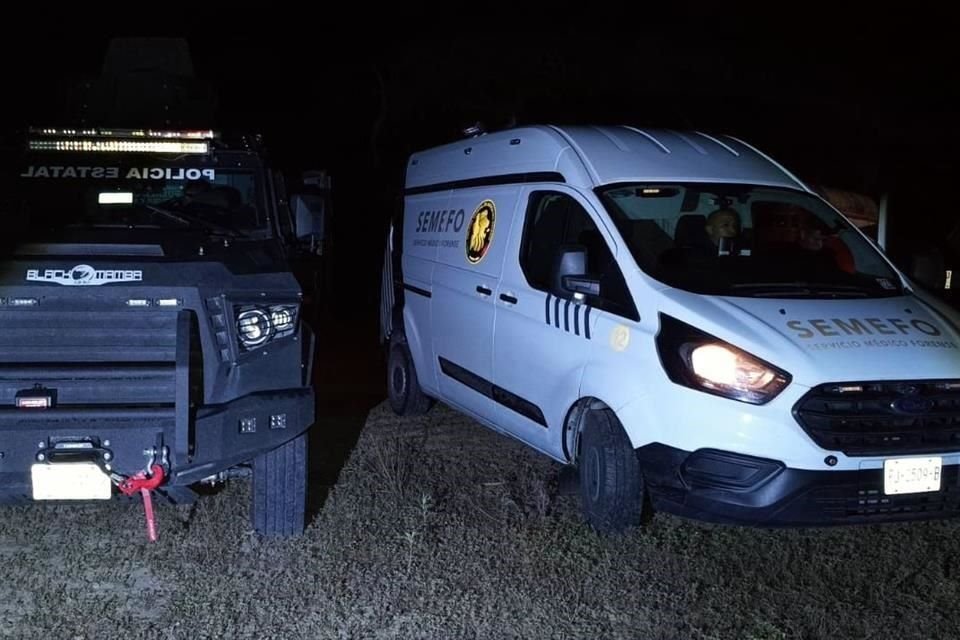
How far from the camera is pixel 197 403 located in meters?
5.05

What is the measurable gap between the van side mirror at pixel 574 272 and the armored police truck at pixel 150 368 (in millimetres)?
1353

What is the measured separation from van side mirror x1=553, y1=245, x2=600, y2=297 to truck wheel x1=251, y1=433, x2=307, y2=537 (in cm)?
157

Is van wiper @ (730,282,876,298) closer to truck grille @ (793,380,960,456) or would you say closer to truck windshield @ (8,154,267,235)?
truck grille @ (793,380,960,456)

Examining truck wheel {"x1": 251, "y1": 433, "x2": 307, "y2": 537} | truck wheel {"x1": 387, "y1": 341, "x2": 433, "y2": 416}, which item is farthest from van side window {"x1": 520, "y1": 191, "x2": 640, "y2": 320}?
truck wheel {"x1": 387, "y1": 341, "x2": 433, "y2": 416}

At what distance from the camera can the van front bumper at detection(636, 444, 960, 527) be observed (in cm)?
481

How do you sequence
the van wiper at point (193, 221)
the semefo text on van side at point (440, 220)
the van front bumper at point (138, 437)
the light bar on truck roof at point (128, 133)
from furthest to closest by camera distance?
1. the semefo text on van side at point (440, 220)
2. the light bar on truck roof at point (128, 133)
3. the van wiper at point (193, 221)
4. the van front bumper at point (138, 437)

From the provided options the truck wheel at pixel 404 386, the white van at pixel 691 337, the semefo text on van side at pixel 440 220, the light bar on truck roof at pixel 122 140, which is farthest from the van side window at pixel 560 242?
the truck wheel at pixel 404 386

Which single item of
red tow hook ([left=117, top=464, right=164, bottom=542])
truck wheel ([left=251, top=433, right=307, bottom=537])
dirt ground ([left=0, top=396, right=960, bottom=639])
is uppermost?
red tow hook ([left=117, top=464, right=164, bottom=542])

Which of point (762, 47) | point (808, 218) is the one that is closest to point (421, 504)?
point (808, 218)

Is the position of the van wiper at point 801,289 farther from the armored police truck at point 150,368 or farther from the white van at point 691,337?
the armored police truck at point 150,368

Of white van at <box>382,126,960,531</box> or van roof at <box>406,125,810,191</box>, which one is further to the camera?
van roof at <box>406,125,810,191</box>

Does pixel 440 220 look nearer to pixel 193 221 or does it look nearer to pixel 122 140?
pixel 193 221

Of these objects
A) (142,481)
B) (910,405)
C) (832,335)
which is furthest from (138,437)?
(910,405)

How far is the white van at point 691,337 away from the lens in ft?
15.9
